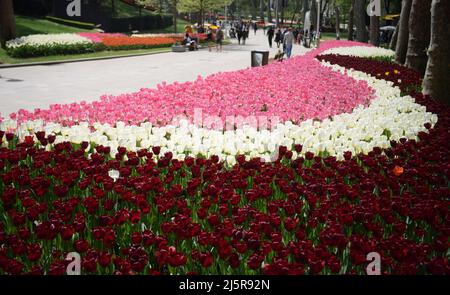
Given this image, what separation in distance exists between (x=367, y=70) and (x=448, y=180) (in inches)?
419

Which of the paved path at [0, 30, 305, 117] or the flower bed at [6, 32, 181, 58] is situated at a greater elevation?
the flower bed at [6, 32, 181, 58]

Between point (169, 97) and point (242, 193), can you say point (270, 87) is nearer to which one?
point (169, 97)

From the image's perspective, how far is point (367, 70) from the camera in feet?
48.7

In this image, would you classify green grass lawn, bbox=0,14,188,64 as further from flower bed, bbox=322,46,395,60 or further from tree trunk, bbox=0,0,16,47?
flower bed, bbox=322,46,395,60

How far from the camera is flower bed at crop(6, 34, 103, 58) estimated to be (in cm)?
2362

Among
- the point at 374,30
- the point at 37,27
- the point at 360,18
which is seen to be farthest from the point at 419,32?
the point at 37,27

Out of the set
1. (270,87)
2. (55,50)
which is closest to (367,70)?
(270,87)

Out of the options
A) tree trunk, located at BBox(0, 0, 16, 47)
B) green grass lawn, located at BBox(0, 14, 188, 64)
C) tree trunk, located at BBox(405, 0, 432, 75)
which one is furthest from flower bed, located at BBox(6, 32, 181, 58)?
tree trunk, located at BBox(405, 0, 432, 75)

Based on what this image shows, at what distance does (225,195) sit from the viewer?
3557mm

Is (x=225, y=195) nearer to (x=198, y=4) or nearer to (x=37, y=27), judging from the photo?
(x=37, y=27)

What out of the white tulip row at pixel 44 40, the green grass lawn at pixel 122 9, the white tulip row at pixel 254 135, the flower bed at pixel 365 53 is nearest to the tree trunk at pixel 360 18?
the flower bed at pixel 365 53

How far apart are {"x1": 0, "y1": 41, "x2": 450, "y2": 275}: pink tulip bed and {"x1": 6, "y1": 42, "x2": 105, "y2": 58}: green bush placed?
16.6 meters

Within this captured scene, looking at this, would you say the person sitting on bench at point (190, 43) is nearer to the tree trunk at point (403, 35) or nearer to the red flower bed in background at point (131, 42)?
the red flower bed in background at point (131, 42)

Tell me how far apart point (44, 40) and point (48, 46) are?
1.14 meters
